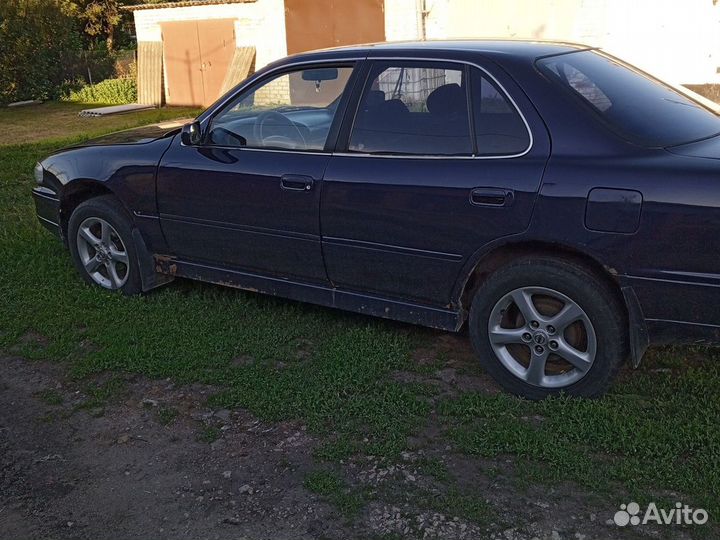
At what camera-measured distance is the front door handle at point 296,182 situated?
4461mm

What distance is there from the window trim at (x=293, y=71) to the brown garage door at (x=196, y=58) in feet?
44.2

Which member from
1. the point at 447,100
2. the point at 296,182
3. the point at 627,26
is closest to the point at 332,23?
the point at 627,26

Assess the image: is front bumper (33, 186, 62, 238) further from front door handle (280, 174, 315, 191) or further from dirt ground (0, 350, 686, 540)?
front door handle (280, 174, 315, 191)

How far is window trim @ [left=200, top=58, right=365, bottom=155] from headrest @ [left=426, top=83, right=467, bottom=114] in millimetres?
529

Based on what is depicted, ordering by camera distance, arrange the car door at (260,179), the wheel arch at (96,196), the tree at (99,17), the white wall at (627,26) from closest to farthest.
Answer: the car door at (260,179)
the wheel arch at (96,196)
the white wall at (627,26)
the tree at (99,17)

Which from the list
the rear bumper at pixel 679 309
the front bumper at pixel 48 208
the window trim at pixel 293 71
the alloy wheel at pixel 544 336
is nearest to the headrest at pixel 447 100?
the window trim at pixel 293 71

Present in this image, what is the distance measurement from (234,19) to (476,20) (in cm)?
642

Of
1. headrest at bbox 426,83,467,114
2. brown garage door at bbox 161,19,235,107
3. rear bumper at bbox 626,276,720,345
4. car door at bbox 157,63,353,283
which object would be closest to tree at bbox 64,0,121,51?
brown garage door at bbox 161,19,235,107

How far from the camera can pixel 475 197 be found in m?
3.92

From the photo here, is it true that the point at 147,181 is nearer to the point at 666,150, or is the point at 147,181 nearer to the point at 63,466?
the point at 63,466

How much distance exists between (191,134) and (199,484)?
93.8 inches

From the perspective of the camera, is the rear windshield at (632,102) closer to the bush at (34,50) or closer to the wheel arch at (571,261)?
the wheel arch at (571,261)

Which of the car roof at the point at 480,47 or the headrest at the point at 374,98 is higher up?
the car roof at the point at 480,47
